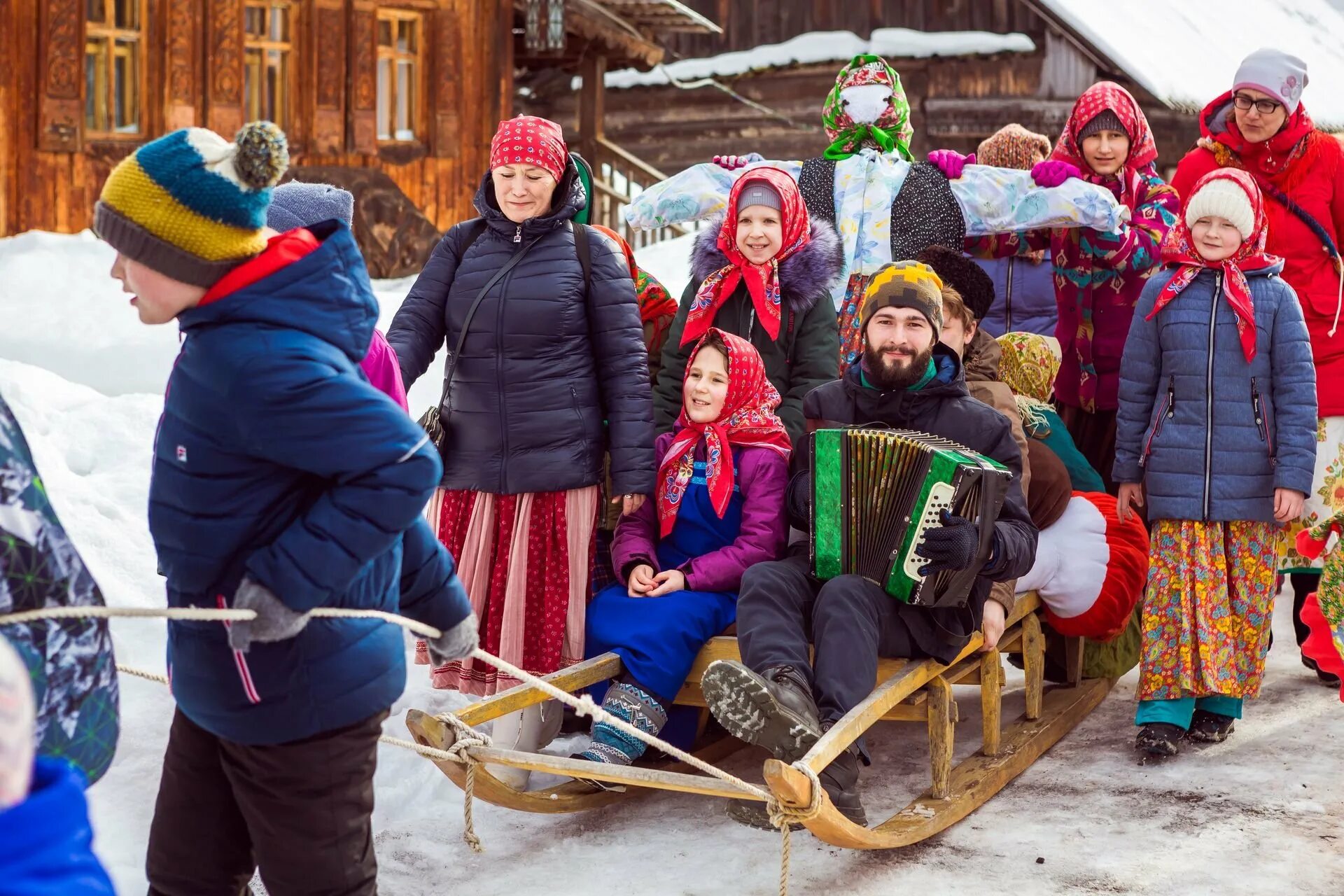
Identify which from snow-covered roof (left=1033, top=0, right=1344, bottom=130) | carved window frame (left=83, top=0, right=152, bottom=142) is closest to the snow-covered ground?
carved window frame (left=83, top=0, right=152, bottom=142)

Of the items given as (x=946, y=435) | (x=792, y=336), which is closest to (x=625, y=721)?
(x=946, y=435)

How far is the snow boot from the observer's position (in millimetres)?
4828

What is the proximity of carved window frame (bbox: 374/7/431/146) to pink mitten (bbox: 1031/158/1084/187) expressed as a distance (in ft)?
23.7

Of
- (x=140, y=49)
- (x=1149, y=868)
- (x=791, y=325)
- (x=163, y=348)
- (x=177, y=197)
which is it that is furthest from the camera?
(x=140, y=49)

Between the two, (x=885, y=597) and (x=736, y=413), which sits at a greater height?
(x=736, y=413)

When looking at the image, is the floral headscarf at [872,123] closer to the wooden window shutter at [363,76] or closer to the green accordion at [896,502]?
the green accordion at [896,502]

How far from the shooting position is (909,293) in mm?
4258

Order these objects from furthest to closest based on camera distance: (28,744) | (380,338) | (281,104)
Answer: (281,104) → (380,338) → (28,744)

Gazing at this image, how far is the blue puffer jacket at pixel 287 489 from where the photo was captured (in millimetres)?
2373

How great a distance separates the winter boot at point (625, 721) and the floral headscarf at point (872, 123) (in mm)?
2318

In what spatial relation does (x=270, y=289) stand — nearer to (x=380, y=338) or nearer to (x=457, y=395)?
(x=380, y=338)

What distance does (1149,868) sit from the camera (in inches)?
150

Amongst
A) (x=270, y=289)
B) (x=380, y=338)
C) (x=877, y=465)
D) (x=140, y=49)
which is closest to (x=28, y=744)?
(x=270, y=289)

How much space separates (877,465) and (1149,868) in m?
1.22
